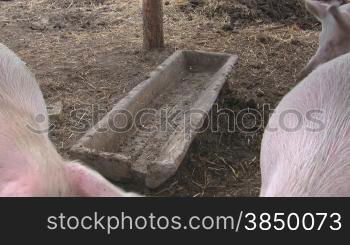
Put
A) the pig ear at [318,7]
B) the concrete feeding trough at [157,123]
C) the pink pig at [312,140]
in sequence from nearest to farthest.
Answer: the pink pig at [312,140] → the concrete feeding trough at [157,123] → the pig ear at [318,7]

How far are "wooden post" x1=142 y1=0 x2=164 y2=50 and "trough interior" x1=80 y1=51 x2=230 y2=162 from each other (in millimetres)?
650

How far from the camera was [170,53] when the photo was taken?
14.9ft

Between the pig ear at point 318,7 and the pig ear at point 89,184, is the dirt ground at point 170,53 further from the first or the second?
the pig ear at point 89,184

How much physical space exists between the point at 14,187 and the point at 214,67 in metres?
2.61

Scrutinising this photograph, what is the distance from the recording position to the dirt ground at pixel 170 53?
2934 mm

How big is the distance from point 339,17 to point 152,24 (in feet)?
6.50

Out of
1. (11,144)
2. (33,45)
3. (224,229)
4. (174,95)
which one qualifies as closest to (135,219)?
(224,229)

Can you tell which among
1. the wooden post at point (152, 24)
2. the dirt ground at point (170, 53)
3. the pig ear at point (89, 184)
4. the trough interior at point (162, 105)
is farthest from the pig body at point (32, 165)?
the wooden post at point (152, 24)

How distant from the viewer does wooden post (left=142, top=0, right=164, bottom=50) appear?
4398mm

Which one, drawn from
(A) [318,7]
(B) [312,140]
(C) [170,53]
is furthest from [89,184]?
(C) [170,53]

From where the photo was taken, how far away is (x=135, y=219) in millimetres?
1267

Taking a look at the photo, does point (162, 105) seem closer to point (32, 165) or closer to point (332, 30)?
point (332, 30)

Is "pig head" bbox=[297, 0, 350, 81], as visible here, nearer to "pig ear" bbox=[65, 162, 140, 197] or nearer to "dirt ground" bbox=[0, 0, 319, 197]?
"dirt ground" bbox=[0, 0, 319, 197]

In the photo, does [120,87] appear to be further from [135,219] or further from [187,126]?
[135,219]
